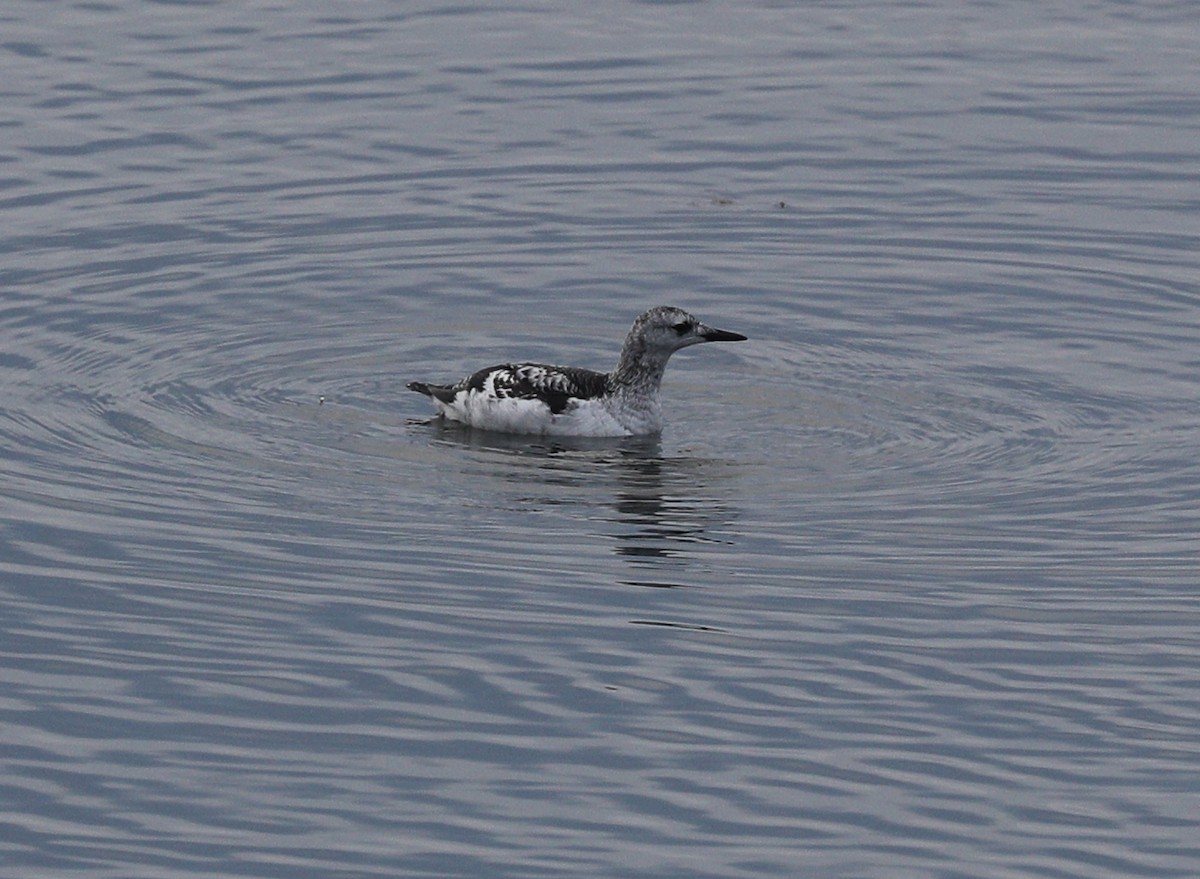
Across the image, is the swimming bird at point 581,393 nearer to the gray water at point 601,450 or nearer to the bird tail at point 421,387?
the bird tail at point 421,387

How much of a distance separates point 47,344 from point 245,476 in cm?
412

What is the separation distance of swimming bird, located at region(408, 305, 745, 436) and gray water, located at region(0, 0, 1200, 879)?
25cm

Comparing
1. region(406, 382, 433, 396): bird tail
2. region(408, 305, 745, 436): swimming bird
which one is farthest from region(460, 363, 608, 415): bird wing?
region(406, 382, 433, 396): bird tail

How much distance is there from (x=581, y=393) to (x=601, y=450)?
50cm

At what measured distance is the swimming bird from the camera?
1977 centimetres

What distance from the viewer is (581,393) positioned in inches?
781

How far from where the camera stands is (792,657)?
46.1ft

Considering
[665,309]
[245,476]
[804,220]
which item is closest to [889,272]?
[804,220]

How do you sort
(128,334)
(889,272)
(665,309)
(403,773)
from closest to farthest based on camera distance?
1. (403,773)
2. (665,309)
3. (128,334)
4. (889,272)

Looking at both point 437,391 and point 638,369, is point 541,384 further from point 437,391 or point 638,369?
point 437,391

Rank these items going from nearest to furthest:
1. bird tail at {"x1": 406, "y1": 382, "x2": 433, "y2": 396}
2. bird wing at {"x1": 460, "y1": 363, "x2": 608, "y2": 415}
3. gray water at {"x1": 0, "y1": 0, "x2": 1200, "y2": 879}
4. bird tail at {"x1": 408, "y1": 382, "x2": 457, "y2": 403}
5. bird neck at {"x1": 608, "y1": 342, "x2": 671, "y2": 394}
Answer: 1. gray water at {"x1": 0, "y1": 0, "x2": 1200, "y2": 879}
2. bird wing at {"x1": 460, "y1": 363, "x2": 608, "y2": 415}
3. bird neck at {"x1": 608, "y1": 342, "x2": 671, "y2": 394}
4. bird tail at {"x1": 408, "y1": 382, "x2": 457, "y2": 403}
5. bird tail at {"x1": 406, "y1": 382, "x2": 433, "y2": 396}

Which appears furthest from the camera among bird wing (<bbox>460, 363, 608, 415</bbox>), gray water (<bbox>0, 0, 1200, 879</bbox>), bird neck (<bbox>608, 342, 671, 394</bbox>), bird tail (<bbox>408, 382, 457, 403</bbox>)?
bird tail (<bbox>408, 382, 457, 403</bbox>)

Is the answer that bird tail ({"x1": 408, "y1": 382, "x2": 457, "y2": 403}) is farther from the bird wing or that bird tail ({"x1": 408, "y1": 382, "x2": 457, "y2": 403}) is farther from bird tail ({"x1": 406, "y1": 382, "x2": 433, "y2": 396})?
the bird wing

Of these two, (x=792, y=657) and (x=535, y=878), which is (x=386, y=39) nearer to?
(x=792, y=657)
